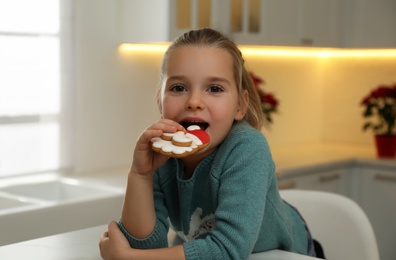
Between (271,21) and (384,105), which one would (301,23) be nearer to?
(271,21)

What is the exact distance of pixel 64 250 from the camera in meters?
1.03

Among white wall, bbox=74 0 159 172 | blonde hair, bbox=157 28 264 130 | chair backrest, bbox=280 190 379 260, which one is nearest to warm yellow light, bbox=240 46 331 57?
white wall, bbox=74 0 159 172

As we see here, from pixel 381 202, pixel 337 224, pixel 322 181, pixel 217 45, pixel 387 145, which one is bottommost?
pixel 381 202

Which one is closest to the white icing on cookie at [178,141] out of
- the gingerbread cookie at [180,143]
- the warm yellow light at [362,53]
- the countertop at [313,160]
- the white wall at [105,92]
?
the gingerbread cookie at [180,143]

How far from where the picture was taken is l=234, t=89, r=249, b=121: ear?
121 centimetres

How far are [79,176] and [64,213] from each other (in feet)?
A: 2.10

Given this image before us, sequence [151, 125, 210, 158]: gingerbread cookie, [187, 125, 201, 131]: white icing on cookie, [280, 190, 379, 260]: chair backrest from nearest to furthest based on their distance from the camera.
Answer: [151, 125, 210, 158]: gingerbread cookie
[187, 125, 201, 131]: white icing on cookie
[280, 190, 379, 260]: chair backrest

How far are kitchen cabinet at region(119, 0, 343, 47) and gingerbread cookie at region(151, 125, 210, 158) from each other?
1618 millimetres

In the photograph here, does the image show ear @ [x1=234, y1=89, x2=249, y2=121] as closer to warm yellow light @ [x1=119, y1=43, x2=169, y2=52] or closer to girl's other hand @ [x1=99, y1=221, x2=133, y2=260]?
girl's other hand @ [x1=99, y1=221, x2=133, y2=260]

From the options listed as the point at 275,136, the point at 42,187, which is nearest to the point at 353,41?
the point at 275,136

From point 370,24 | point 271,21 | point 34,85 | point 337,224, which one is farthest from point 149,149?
point 370,24

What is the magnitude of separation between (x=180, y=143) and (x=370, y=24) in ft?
8.83

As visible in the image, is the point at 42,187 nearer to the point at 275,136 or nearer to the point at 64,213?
the point at 64,213

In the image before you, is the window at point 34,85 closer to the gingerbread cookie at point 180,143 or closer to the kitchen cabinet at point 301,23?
the kitchen cabinet at point 301,23
